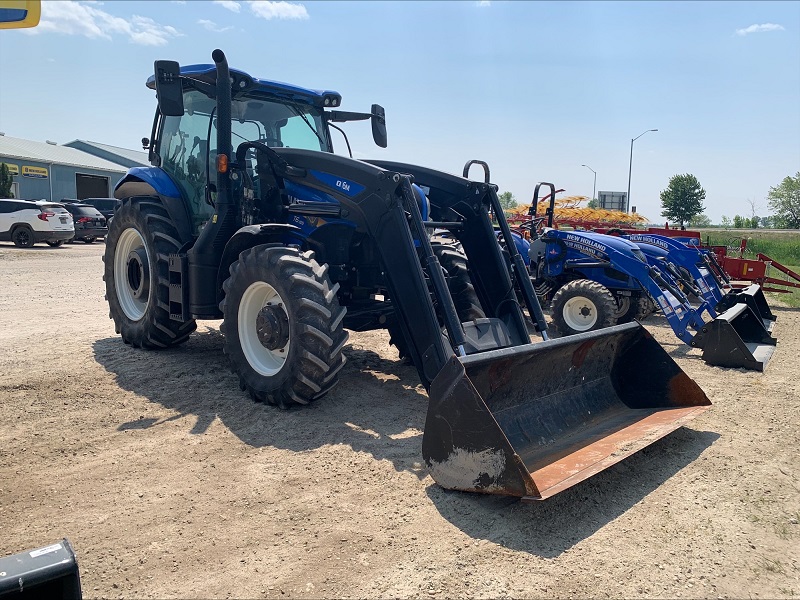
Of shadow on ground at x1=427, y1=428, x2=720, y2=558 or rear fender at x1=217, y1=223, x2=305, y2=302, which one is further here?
rear fender at x1=217, y1=223, x2=305, y2=302

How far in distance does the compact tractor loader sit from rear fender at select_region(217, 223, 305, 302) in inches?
0.6

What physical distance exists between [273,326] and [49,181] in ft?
128

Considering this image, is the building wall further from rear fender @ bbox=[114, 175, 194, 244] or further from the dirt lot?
the dirt lot

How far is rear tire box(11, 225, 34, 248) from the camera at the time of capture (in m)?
21.5

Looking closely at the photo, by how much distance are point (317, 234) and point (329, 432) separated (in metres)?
1.85

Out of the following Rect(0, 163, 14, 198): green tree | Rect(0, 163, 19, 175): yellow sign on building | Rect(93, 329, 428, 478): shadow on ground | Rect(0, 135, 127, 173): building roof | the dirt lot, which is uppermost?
Rect(0, 135, 127, 173): building roof

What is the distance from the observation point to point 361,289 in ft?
20.0

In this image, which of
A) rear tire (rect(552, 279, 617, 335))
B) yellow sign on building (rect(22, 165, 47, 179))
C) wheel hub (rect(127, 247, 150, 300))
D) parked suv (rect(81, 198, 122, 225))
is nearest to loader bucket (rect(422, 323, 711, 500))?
rear tire (rect(552, 279, 617, 335))

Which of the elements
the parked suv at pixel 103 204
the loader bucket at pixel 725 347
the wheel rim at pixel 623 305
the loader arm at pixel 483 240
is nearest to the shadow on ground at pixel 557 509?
the loader arm at pixel 483 240

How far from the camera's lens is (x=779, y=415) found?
5.58m

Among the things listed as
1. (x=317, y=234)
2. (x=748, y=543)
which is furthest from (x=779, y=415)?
(x=317, y=234)

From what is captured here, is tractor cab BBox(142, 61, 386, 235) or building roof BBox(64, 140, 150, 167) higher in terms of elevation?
building roof BBox(64, 140, 150, 167)

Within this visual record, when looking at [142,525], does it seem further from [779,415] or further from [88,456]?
[779,415]

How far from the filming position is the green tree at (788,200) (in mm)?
67062
